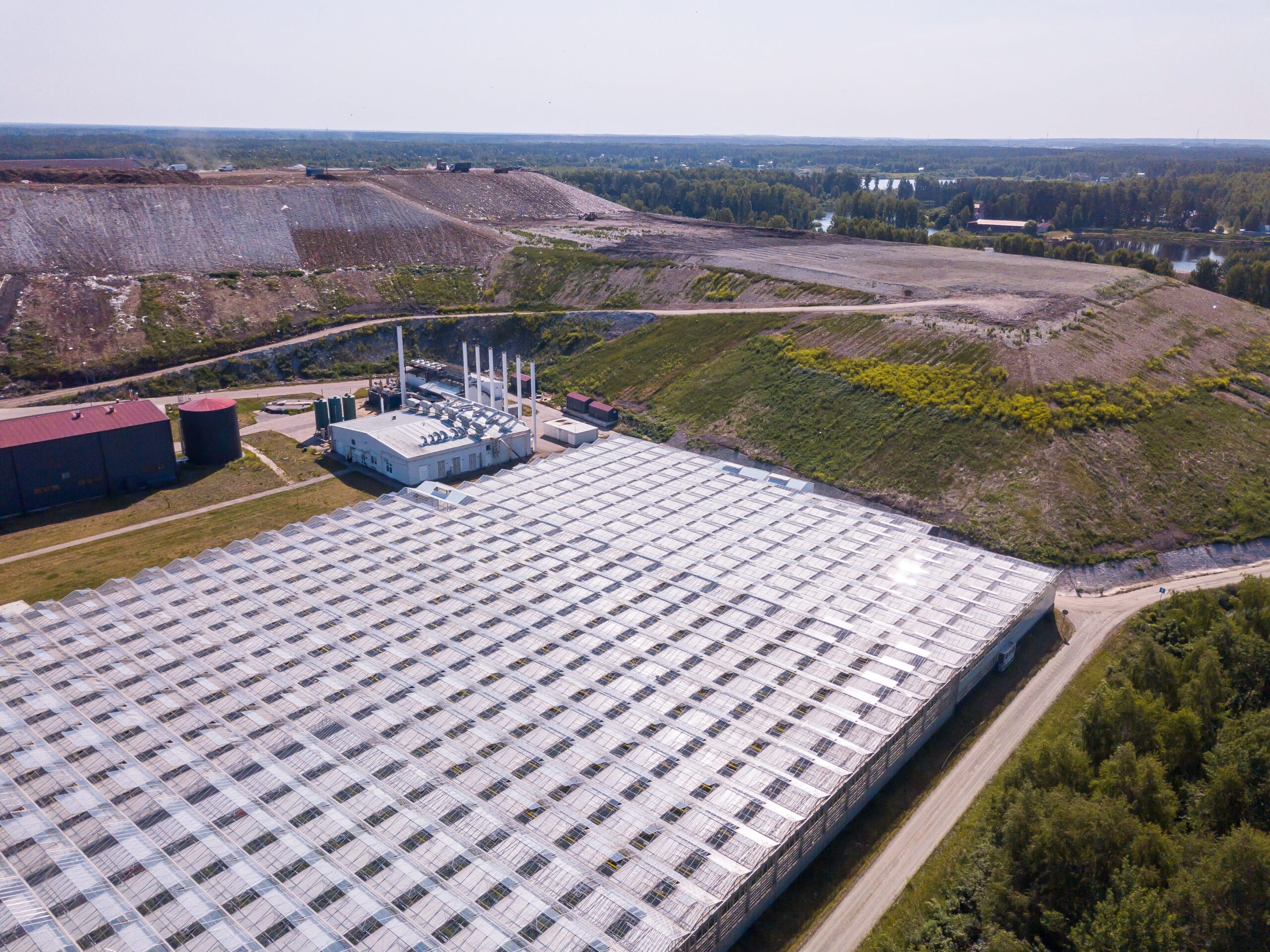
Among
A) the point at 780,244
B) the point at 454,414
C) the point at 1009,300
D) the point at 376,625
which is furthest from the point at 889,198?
the point at 376,625

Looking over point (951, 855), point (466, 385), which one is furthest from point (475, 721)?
point (466, 385)

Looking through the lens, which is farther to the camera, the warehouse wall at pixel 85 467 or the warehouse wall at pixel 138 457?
the warehouse wall at pixel 138 457

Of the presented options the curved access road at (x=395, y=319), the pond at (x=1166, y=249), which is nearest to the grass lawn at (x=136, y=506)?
the curved access road at (x=395, y=319)

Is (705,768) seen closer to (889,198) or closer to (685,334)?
(685,334)

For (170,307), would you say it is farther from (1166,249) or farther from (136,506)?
(1166,249)

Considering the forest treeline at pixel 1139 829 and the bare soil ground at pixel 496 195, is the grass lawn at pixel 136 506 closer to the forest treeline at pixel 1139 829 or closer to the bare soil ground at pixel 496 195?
the forest treeline at pixel 1139 829

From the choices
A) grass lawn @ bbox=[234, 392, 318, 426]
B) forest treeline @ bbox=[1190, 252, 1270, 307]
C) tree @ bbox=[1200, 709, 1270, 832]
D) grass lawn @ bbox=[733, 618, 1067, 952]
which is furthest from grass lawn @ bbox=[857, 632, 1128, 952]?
forest treeline @ bbox=[1190, 252, 1270, 307]
